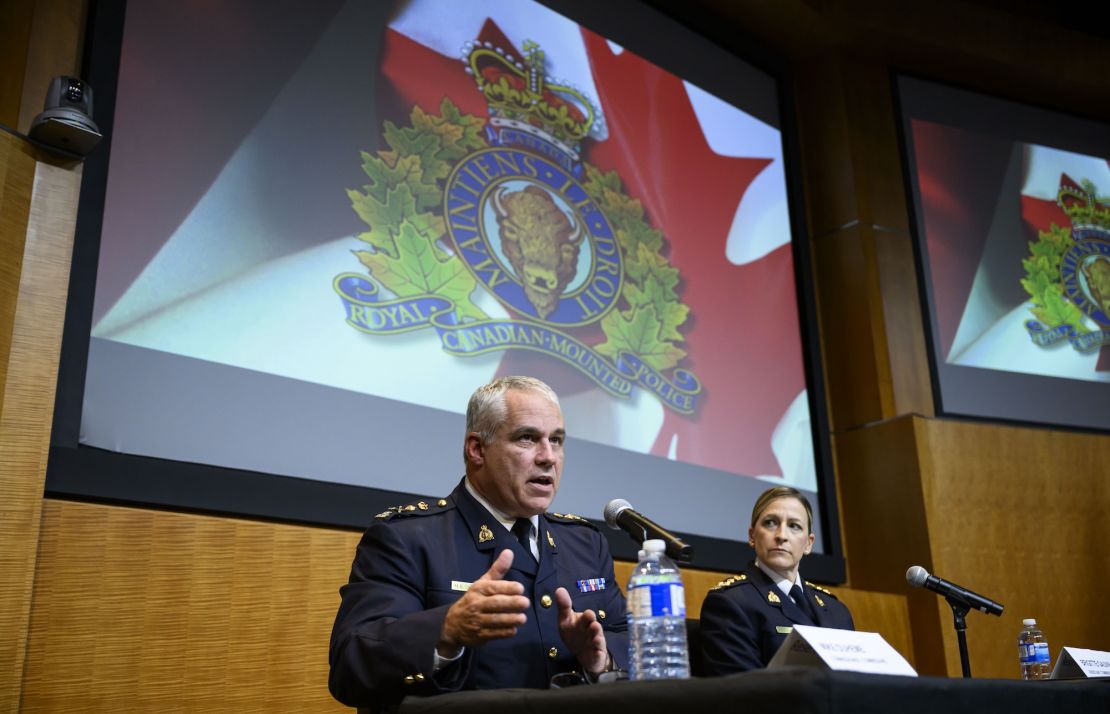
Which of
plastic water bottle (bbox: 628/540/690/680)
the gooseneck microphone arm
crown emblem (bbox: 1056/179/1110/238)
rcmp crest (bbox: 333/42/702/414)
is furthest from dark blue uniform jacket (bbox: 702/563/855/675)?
crown emblem (bbox: 1056/179/1110/238)

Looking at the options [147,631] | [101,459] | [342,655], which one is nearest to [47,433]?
[101,459]

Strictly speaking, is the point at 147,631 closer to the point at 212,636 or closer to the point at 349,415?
the point at 212,636

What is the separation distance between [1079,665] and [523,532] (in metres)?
1.15

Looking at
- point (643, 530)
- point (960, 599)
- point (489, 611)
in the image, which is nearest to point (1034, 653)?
point (960, 599)

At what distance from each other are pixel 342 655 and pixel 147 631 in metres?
1.12

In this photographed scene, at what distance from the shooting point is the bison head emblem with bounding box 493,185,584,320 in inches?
160

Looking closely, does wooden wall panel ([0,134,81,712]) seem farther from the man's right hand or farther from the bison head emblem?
the bison head emblem

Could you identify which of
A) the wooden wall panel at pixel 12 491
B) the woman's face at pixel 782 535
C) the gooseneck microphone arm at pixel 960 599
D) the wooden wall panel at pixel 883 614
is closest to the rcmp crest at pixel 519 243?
the wooden wall panel at pixel 12 491

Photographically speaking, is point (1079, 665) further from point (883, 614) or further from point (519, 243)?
point (883, 614)

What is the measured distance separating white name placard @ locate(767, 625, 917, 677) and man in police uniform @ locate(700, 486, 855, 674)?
3.74 feet

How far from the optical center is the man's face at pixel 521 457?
2.11 metres

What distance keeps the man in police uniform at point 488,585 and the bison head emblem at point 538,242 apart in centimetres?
187

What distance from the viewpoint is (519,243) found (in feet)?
13.5

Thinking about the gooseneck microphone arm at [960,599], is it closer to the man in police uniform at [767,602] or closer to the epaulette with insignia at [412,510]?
the man in police uniform at [767,602]
